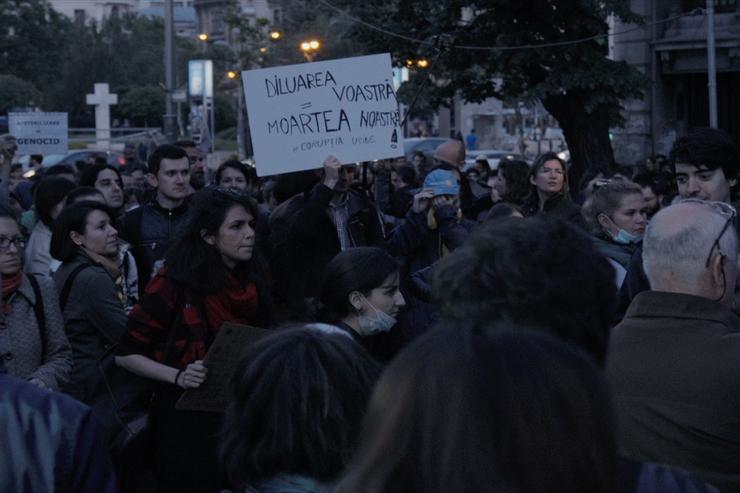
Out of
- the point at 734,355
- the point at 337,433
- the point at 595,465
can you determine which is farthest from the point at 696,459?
the point at 595,465

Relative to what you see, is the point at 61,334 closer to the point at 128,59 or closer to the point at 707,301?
the point at 707,301

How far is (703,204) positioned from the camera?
3367mm

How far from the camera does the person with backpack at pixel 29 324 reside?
4.76 m

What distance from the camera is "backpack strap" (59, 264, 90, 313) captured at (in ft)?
18.5

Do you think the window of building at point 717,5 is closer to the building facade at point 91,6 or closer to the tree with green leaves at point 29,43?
the tree with green leaves at point 29,43

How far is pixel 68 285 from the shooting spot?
570 cm

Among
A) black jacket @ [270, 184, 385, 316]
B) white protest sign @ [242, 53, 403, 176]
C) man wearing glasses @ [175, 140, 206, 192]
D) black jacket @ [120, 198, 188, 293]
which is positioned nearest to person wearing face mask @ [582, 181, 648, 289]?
black jacket @ [270, 184, 385, 316]

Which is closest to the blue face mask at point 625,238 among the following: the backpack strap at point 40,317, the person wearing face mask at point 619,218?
the person wearing face mask at point 619,218

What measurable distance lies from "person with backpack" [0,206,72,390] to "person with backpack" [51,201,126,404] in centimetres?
47

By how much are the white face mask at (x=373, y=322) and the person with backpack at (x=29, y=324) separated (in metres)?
1.29

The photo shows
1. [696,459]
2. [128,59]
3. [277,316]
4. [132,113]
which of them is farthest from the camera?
[128,59]

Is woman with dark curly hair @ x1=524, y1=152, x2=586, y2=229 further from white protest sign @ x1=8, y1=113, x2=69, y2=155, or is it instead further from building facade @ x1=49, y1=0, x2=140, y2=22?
building facade @ x1=49, y1=0, x2=140, y2=22

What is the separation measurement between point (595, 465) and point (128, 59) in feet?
233

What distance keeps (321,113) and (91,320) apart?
254 centimetres
